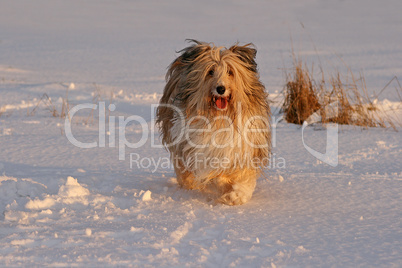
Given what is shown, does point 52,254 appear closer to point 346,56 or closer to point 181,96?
point 181,96

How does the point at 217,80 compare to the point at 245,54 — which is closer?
the point at 217,80

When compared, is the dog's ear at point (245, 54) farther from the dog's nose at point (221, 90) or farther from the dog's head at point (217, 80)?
the dog's nose at point (221, 90)

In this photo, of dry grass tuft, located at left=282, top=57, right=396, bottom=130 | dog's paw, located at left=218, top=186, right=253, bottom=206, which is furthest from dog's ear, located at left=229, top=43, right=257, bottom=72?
dry grass tuft, located at left=282, top=57, right=396, bottom=130

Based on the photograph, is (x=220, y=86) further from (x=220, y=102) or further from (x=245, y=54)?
(x=245, y=54)

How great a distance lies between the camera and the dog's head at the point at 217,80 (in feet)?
12.9

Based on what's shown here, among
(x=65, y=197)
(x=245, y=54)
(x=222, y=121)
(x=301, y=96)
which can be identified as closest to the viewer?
(x=65, y=197)

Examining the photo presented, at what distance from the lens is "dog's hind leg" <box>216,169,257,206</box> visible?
3928 millimetres

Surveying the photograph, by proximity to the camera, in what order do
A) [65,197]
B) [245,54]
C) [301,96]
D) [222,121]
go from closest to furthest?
[65,197], [222,121], [245,54], [301,96]

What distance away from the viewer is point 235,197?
391cm

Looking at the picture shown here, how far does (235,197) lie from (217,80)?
91 cm

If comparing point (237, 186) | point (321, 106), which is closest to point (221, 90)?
point (237, 186)

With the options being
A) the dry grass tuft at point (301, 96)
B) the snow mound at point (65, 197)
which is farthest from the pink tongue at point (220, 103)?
the dry grass tuft at point (301, 96)

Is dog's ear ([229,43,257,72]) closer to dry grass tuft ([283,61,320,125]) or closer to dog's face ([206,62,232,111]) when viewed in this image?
dog's face ([206,62,232,111])

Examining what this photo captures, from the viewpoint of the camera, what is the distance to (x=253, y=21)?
26.5 meters
